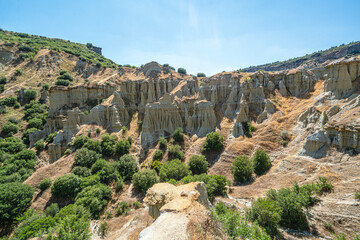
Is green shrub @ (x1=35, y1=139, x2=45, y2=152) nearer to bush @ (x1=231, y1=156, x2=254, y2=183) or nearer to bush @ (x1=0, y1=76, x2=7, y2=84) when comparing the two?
bush @ (x1=0, y1=76, x2=7, y2=84)

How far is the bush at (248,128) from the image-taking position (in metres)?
31.0

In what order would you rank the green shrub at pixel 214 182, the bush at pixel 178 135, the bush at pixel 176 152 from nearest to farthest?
1. the green shrub at pixel 214 182
2. the bush at pixel 176 152
3. the bush at pixel 178 135

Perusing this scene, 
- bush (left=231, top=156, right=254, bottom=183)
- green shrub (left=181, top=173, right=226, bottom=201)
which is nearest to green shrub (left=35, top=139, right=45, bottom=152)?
green shrub (left=181, top=173, right=226, bottom=201)

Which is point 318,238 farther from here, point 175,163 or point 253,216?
point 175,163

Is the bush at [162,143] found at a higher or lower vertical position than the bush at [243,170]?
higher

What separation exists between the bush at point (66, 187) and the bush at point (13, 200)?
11.0 ft

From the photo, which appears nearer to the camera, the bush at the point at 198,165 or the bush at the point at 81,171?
the bush at the point at 81,171

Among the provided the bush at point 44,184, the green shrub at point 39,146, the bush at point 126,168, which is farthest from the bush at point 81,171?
the green shrub at point 39,146

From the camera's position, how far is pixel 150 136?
37031mm

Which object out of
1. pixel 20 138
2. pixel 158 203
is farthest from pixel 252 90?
pixel 20 138

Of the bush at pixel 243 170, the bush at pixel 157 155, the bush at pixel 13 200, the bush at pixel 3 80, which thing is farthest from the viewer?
the bush at pixel 3 80

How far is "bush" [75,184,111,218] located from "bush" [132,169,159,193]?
174 inches

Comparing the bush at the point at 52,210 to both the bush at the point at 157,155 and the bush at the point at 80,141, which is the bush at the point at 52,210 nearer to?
the bush at the point at 80,141

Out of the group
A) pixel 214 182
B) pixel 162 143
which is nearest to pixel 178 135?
pixel 162 143
